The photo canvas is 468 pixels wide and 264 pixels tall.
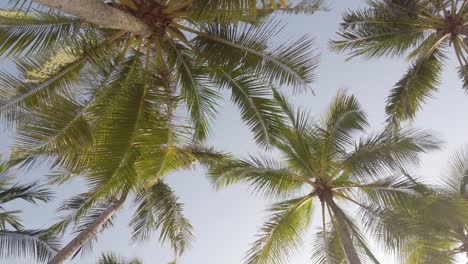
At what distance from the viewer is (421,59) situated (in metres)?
11.6

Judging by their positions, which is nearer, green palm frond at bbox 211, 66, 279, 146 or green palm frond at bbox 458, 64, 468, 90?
green palm frond at bbox 211, 66, 279, 146

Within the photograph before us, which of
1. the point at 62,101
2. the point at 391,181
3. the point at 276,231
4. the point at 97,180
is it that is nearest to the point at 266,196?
the point at 276,231

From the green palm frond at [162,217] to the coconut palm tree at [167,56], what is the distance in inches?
135

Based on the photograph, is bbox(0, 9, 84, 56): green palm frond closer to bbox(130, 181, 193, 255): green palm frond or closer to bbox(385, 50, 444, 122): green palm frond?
bbox(130, 181, 193, 255): green palm frond

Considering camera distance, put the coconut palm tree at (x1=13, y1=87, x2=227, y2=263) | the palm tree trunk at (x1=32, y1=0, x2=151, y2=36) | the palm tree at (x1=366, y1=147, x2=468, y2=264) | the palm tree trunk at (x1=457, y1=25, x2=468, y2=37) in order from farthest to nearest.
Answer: the palm tree trunk at (x1=457, y1=25, x2=468, y2=37), the palm tree at (x1=366, y1=147, x2=468, y2=264), the coconut palm tree at (x1=13, y1=87, x2=227, y2=263), the palm tree trunk at (x1=32, y1=0, x2=151, y2=36)

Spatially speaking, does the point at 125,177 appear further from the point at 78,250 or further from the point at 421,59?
the point at 421,59

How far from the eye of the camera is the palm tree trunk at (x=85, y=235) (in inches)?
404

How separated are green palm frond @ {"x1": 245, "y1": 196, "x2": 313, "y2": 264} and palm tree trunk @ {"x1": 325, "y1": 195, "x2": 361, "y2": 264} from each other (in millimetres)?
889

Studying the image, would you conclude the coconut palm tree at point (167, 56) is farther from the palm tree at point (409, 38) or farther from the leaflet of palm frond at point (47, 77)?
the palm tree at point (409, 38)

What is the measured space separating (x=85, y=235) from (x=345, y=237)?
6.40 m

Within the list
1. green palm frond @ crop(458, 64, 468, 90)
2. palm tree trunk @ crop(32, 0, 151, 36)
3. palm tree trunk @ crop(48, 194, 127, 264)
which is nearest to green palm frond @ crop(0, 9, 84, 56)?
palm tree trunk @ crop(32, 0, 151, 36)

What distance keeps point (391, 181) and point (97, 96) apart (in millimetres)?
6677

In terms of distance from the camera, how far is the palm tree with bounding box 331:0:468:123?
10.7m

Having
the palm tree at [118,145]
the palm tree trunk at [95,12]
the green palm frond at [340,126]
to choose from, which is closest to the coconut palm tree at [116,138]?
the palm tree at [118,145]
